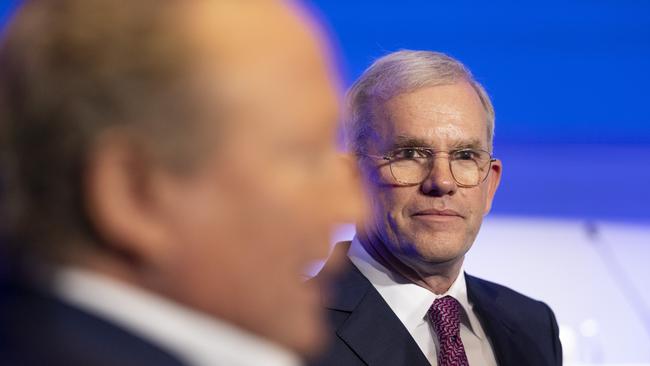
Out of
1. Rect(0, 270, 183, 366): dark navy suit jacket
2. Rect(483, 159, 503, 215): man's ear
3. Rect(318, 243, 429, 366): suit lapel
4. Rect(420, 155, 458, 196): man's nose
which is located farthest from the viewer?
Rect(483, 159, 503, 215): man's ear

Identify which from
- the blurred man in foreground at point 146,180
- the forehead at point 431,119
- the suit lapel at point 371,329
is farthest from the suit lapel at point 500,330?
the blurred man in foreground at point 146,180

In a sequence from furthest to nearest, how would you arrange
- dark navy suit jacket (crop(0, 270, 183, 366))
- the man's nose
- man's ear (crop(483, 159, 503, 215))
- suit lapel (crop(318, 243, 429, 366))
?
man's ear (crop(483, 159, 503, 215)), the man's nose, suit lapel (crop(318, 243, 429, 366)), dark navy suit jacket (crop(0, 270, 183, 366))

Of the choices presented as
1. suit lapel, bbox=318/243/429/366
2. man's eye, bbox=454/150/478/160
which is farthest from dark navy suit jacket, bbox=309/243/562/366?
man's eye, bbox=454/150/478/160

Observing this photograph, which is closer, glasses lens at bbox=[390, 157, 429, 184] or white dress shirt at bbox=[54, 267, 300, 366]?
white dress shirt at bbox=[54, 267, 300, 366]

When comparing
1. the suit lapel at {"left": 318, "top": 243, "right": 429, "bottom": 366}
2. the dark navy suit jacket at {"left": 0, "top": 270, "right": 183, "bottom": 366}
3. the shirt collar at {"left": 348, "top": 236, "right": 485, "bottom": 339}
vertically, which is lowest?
the dark navy suit jacket at {"left": 0, "top": 270, "right": 183, "bottom": 366}

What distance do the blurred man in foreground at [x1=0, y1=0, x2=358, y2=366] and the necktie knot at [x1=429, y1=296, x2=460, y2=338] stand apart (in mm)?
1331

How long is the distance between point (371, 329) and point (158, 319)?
1.31m

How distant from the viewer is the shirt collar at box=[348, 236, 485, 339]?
1772mm

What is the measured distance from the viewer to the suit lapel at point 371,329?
5.46 ft

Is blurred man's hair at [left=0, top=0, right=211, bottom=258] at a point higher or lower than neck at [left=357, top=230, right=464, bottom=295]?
lower

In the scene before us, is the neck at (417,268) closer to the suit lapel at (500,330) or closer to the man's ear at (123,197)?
the suit lapel at (500,330)

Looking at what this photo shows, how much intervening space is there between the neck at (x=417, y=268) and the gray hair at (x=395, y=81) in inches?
8.8

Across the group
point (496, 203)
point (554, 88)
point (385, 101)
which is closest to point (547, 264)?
point (496, 203)

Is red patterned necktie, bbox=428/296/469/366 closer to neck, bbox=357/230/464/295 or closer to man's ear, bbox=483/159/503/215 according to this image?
neck, bbox=357/230/464/295
